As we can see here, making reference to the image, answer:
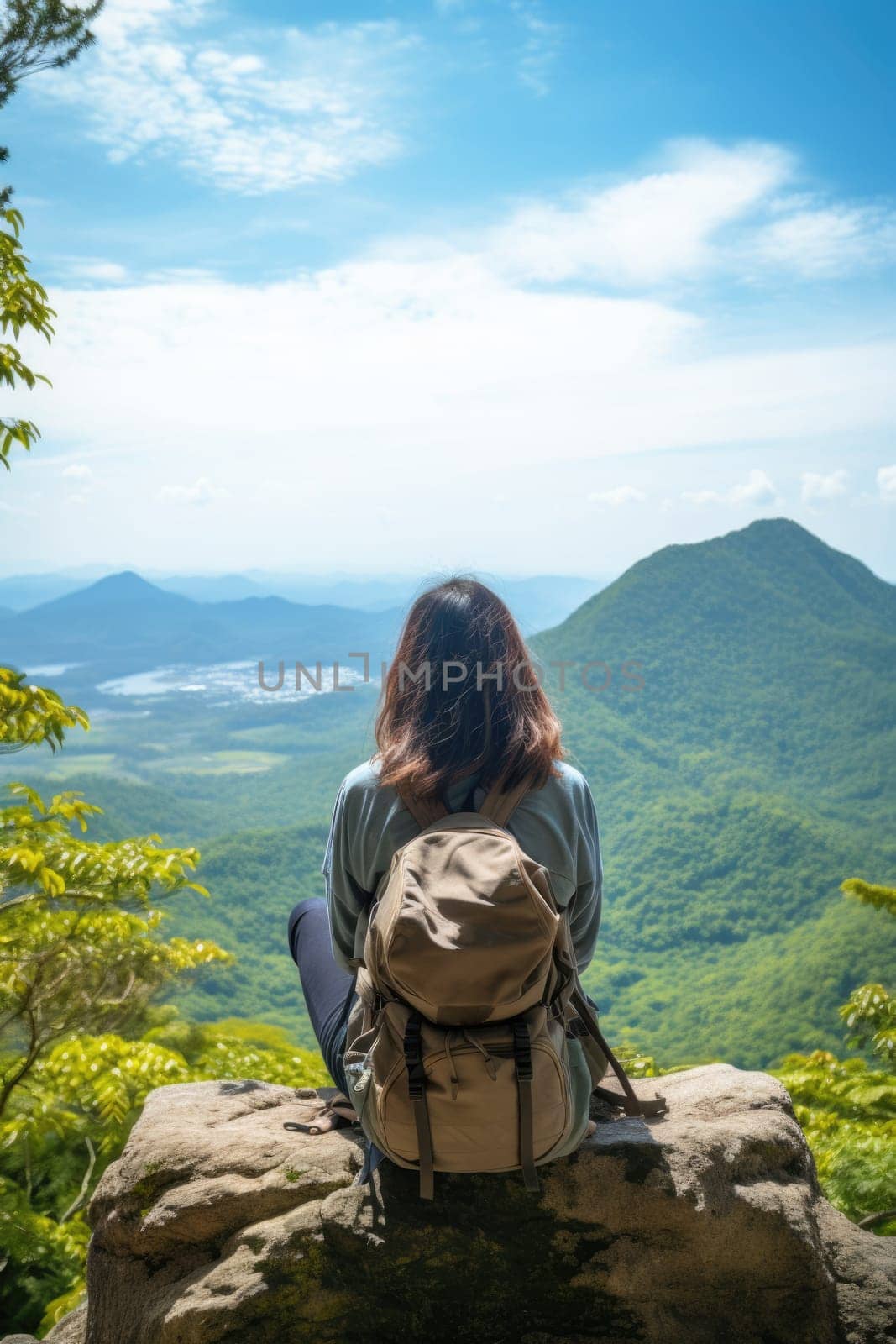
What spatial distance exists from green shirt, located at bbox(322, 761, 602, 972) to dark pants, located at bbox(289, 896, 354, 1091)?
0.31 metres

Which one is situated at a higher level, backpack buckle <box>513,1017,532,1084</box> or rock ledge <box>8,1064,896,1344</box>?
backpack buckle <box>513,1017,532,1084</box>

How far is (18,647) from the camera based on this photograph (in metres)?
138

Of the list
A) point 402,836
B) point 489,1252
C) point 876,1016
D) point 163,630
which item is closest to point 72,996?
point 489,1252

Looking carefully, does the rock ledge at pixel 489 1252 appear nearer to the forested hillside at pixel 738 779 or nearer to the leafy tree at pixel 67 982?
the leafy tree at pixel 67 982

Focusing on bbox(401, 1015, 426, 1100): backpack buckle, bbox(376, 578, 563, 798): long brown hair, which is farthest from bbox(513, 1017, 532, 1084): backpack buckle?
bbox(376, 578, 563, 798): long brown hair

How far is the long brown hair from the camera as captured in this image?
7.30 feet

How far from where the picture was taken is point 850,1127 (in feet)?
15.3

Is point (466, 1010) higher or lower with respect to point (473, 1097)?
higher

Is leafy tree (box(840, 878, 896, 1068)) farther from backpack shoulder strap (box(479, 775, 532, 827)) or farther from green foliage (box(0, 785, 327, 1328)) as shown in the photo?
backpack shoulder strap (box(479, 775, 532, 827))

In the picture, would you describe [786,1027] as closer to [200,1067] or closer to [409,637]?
[200,1067]

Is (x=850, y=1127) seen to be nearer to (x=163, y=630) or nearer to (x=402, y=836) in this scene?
(x=402, y=836)

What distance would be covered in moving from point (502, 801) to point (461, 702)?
260mm

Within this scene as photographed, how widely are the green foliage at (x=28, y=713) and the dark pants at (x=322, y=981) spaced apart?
105cm

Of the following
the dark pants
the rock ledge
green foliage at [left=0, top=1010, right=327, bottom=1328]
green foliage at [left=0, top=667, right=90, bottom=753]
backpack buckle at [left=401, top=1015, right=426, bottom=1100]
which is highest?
green foliage at [left=0, top=667, right=90, bottom=753]
